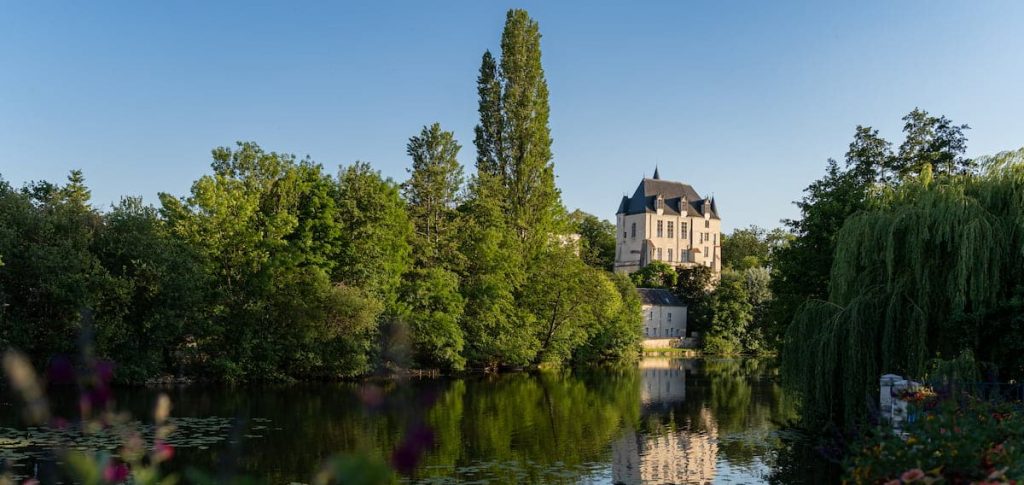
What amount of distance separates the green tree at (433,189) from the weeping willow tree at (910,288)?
95.7 feet

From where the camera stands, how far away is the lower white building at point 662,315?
82.3 m

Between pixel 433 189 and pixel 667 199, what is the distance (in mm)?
75023

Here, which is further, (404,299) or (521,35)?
(521,35)

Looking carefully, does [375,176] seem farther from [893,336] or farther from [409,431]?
[409,431]

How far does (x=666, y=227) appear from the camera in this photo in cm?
11456

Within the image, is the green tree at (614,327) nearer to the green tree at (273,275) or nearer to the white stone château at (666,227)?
the green tree at (273,275)

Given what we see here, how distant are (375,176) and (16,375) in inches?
1567

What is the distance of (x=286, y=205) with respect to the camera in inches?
1581

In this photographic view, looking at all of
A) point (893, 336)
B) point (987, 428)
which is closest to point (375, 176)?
point (893, 336)

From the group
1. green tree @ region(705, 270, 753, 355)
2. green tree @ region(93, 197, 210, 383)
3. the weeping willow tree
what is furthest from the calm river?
green tree @ region(705, 270, 753, 355)

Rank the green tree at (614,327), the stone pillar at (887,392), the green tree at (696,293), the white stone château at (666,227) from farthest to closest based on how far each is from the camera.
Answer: the white stone château at (666,227) < the green tree at (696,293) < the green tree at (614,327) < the stone pillar at (887,392)

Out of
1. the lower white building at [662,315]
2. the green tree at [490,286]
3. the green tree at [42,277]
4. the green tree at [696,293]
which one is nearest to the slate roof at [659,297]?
the lower white building at [662,315]

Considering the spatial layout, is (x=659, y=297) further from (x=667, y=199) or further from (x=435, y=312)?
(x=435, y=312)

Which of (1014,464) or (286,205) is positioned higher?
(286,205)
